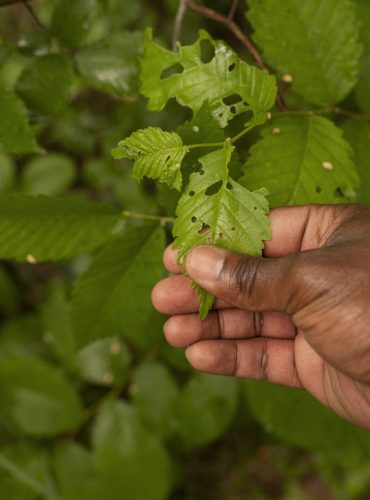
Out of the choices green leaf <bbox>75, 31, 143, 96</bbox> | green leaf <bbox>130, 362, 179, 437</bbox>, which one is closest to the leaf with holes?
green leaf <bbox>75, 31, 143, 96</bbox>

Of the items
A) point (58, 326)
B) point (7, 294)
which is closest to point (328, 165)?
point (58, 326)

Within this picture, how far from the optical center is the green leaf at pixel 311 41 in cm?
132

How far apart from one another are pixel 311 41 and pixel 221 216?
25.5 inches

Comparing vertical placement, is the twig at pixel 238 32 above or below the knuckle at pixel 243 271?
above

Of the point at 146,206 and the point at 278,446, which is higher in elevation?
the point at 146,206

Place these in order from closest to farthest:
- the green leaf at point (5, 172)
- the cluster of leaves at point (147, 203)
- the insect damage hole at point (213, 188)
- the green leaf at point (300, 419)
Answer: the cluster of leaves at point (147, 203)
the insect damage hole at point (213, 188)
the green leaf at point (300, 419)
the green leaf at point (5, 172)

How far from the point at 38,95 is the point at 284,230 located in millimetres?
852

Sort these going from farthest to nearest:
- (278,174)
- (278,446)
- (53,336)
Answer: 1. (278,446)
2. (53,336)
3. (278,174)

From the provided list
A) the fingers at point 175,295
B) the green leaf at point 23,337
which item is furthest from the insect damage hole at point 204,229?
the green leaf at point 23,337

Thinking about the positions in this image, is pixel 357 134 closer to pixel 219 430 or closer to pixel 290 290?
pixel 290 290

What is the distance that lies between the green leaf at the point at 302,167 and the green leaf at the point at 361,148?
0.48 feet

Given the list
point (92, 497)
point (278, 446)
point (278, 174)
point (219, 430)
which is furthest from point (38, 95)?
point (278, 446)

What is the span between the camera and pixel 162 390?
6.79 feet

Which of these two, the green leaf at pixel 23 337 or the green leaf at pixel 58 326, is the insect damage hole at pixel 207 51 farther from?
the green leaf at pixel 23 337
